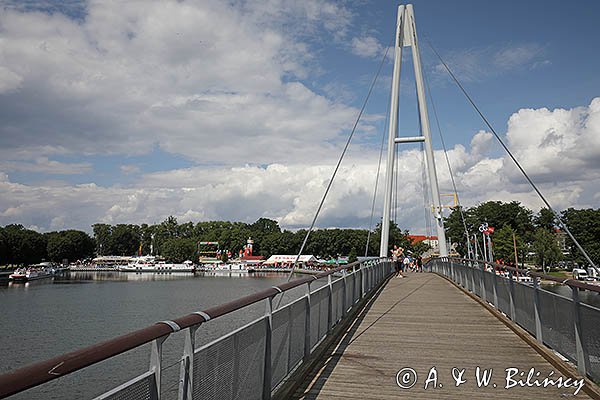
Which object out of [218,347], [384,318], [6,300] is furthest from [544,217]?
[218,347]

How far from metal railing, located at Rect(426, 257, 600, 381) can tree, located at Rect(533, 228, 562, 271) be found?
Result: 2550 inches

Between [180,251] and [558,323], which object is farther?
[180,251]

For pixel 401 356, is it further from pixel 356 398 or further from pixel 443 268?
pixel 443 268

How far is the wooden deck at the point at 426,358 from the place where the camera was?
479cm

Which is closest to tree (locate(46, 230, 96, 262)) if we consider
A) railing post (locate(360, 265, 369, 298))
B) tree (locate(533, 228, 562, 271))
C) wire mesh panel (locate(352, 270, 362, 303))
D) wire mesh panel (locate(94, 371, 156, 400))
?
tree (locate(533, 228, 562, 271))

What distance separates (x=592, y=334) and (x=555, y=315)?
49.8 inches

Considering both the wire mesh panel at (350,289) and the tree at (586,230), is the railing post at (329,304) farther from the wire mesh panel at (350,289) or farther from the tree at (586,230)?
the tree at (586,230)

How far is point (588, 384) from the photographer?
479 cm

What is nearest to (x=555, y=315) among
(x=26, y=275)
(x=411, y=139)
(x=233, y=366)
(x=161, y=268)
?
(x=233, y=366)

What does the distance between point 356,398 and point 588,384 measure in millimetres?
2217

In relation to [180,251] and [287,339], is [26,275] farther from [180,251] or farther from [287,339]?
[287,339]

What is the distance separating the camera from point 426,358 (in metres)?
6.16

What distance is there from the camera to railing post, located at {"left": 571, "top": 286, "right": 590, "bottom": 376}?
16.4 ft

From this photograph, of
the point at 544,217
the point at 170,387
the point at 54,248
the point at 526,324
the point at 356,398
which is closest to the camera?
the point at 170,387
